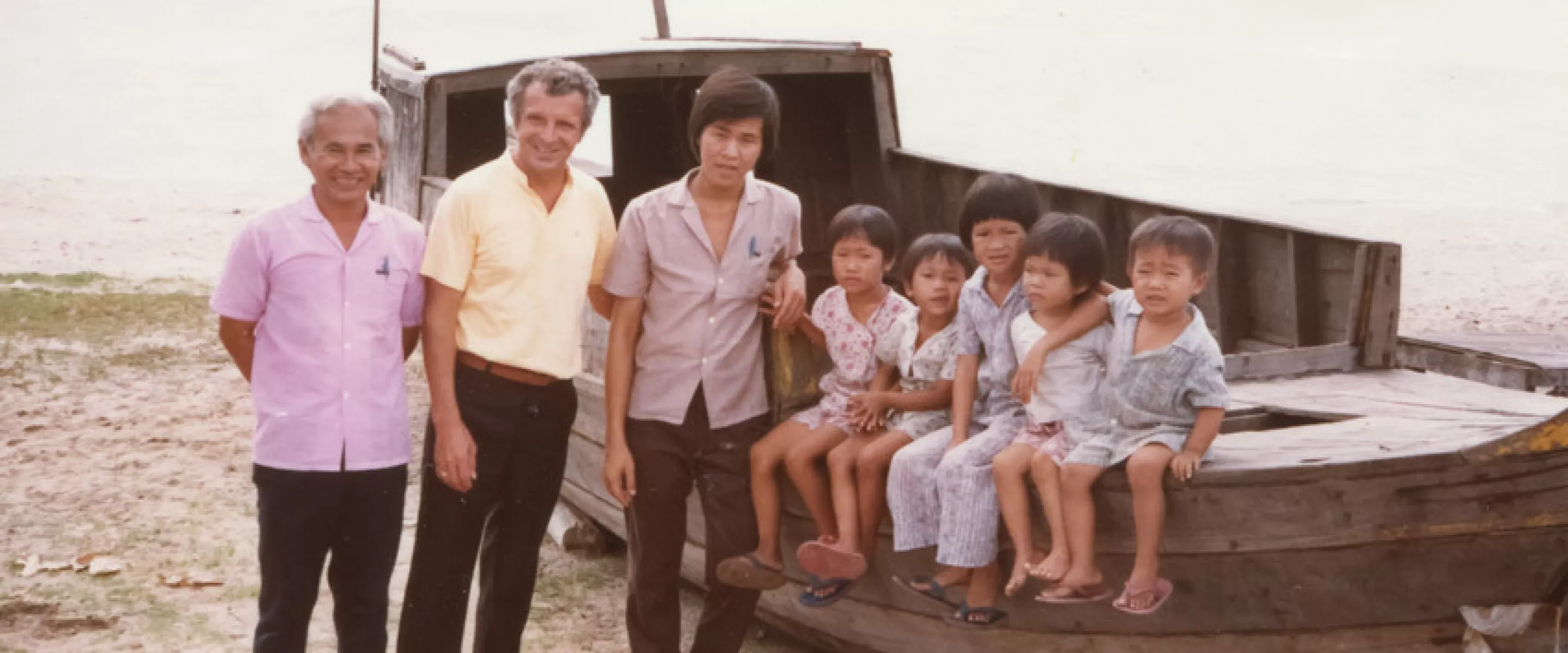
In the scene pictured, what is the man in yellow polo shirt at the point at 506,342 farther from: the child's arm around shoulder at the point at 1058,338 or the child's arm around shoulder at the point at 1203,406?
the child's arm around shoulder at the point at 1203,406

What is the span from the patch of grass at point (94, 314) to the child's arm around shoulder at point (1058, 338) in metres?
8.32

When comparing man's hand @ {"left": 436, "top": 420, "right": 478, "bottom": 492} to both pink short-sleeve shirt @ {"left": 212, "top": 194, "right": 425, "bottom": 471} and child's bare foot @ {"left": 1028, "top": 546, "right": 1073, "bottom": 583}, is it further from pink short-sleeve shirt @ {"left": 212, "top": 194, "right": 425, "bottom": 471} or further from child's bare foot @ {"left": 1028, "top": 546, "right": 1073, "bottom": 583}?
child's bare foot @ {"left": 1028, "top": 546, "right": 1073, "bottom": 583}

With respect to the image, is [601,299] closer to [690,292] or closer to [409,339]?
[690,292]

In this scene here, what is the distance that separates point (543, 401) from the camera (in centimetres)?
417

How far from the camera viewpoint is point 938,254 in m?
4.44

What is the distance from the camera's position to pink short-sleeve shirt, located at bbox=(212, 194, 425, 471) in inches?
147

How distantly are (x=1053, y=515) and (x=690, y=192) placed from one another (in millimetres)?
1299

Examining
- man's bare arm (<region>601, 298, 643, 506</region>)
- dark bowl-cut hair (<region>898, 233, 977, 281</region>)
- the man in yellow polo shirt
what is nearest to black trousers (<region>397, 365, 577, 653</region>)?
the man in yellow polo shirt

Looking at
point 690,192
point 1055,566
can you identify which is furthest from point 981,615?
point 690,192

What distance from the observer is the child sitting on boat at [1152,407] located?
387 cm

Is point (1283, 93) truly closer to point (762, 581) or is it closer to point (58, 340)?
point (58, 340)

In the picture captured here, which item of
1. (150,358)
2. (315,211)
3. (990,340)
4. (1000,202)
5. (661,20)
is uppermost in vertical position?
(661,20)

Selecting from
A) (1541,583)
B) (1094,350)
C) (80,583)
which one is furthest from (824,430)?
(80,583)

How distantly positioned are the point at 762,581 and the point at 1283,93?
25715mm
